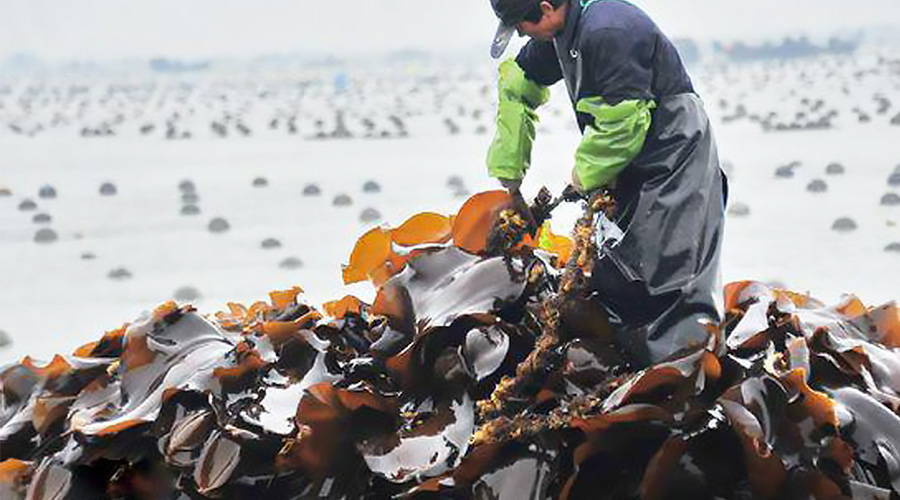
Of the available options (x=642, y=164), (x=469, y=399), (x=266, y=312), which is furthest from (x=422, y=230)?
(x=642, y=164)

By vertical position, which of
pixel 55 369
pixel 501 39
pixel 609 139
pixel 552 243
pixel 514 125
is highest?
pixel 501 39

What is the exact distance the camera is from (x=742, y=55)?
4719cm

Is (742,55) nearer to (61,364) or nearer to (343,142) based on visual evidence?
(343,142)

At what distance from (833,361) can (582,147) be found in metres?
0.89

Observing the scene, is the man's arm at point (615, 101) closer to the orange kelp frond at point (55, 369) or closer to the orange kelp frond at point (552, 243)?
the orange kelp frond at point (552, 243)

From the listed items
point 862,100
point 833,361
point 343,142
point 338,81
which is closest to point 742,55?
point 338,81

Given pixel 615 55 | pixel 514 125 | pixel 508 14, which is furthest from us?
pixel 514 125

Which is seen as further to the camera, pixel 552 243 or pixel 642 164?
pixel 552 243

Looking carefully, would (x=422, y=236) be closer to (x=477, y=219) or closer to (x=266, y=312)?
(x=477, y=219)

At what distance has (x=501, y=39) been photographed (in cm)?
304

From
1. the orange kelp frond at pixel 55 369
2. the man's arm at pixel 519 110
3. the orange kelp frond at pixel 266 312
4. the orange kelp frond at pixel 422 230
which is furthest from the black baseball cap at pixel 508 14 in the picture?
the orange kelp frond at pixel 55 369

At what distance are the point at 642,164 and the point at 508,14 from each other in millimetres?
500

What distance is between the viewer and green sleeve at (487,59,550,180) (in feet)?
10.7

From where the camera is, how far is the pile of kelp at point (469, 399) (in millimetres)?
2803
